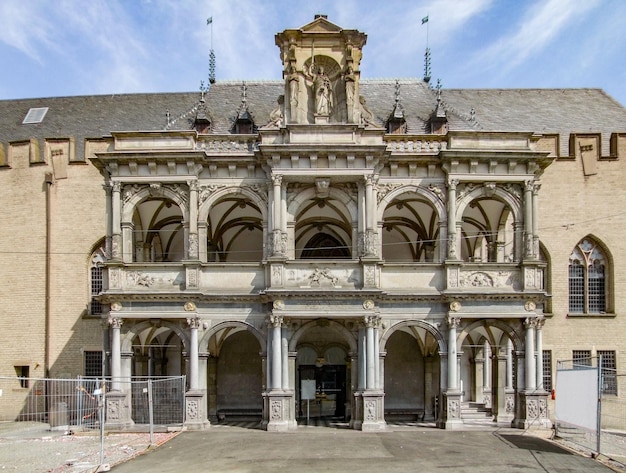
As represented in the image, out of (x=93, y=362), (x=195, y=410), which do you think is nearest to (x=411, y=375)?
(x=195, y=410)

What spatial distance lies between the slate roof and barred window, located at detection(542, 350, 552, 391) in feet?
28.0

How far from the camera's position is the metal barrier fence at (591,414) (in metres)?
17.9

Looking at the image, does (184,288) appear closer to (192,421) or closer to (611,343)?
(192,421)

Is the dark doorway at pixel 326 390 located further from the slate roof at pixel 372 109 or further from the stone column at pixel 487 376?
the slate roof at pixel 372 109

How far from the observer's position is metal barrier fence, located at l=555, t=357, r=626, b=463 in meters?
17.9

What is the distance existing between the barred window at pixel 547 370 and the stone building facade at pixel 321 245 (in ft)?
0.29

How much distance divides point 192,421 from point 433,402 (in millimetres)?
9944

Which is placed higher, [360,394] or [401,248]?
[401,248]

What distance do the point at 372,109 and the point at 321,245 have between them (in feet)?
20.3

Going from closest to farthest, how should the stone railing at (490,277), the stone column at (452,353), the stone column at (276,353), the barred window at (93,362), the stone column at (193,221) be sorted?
the stone column at (276,353)
the stone column at (452,353)
the stone column at (193,221)
the stone railing at (490,277)
the barred window at (93,362)

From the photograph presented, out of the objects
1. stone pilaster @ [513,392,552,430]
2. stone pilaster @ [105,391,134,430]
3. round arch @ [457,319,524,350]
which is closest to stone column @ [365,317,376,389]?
round arch @ [457,319,524,350]

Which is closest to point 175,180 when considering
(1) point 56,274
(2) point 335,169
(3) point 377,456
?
(2) point 335,169

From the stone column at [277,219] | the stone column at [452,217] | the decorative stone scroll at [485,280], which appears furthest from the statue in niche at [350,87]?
the decorative stone scroll at [485,280]

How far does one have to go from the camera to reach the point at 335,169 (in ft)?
86.7
